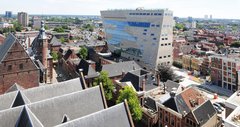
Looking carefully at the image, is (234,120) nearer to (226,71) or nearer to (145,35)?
(226,71)

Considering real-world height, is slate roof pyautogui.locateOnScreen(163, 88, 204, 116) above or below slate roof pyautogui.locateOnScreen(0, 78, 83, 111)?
below

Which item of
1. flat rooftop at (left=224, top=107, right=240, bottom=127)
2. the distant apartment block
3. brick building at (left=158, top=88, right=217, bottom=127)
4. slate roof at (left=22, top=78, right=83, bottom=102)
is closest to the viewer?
flat rooftop at (left=224, top=107, right=240, bottom=127)

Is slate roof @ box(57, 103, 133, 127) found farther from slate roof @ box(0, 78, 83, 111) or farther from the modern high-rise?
the modern high-rise

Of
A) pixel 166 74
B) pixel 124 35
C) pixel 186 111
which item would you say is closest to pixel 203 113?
pixel 186 111

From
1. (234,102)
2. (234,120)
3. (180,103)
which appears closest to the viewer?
(234,120)

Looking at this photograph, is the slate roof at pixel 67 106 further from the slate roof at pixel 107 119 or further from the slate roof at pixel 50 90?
the slate roof at pixel 50 90

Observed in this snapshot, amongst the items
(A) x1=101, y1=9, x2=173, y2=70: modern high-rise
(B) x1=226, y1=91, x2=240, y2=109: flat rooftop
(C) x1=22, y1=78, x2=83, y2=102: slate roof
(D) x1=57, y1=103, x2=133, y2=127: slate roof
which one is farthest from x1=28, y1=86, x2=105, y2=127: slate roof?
(A) x1=101, y1=9, x2=173, y2=70: modern high-rise

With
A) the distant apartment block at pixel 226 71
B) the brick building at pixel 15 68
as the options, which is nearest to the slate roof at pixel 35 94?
the brick building at pixel 15 68

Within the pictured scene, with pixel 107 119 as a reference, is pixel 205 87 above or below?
below
